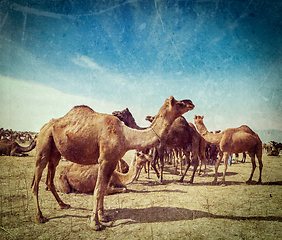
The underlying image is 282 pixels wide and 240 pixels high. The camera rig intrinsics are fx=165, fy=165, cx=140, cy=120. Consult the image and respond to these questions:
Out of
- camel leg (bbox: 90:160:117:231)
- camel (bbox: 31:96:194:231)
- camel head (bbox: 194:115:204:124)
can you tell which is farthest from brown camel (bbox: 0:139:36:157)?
camel head (bbox: 194:115:204:124)

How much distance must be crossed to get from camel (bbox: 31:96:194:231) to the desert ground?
15.6 inches

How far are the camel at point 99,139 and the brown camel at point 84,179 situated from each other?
6.58ft

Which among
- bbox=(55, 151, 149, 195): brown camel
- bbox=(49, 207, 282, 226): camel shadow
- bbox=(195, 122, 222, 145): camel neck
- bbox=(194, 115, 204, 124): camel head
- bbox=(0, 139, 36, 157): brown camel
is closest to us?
bbox=(49, 207, 282, 226): camel shadow

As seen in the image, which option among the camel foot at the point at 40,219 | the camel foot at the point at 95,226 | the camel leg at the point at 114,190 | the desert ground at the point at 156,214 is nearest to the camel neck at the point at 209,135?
the desert ground at the point at 156,214

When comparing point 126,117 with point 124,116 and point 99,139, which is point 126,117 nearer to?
point 124,116

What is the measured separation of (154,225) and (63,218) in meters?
2.22

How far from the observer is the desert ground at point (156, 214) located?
11.3 ft

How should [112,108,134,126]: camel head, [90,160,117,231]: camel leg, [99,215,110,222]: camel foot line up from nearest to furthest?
[90,160,117,231]: camel leg → [99,215,110,222]: camel foot → [112,108,134,126]: camel head

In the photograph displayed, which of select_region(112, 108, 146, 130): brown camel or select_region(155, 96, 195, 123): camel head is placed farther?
select_region(112, 108, 146, 130): brown camel

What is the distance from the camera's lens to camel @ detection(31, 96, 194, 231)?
3723 mm

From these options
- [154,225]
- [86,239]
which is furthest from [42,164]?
[154,225]

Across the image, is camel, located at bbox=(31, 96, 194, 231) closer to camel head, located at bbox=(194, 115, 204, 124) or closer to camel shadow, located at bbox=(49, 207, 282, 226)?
camel shadow, located at bbox=(49, 207, 282, 226)

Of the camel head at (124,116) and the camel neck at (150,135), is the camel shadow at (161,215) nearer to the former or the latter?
the camel neck at (150,135)

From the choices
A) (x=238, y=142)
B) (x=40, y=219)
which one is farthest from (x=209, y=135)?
(x=40, y=219)
